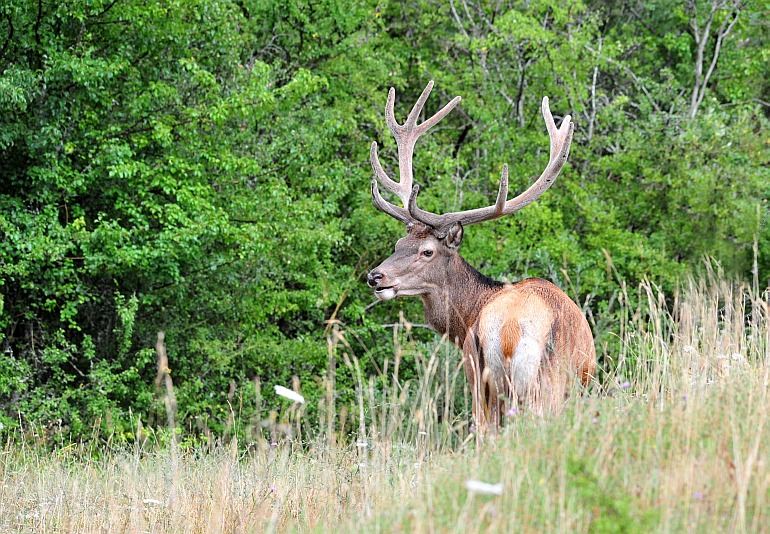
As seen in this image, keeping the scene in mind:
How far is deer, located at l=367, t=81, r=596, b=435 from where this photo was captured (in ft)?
20.6

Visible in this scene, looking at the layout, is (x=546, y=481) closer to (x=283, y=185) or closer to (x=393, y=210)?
(x=393, y=210)

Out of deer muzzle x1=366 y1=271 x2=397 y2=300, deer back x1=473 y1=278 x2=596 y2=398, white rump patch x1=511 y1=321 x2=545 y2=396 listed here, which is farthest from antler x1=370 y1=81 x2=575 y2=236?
white rump patch x1=511 y1=321 x2=545 y2=396

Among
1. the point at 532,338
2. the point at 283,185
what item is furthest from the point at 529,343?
the point at 283,185

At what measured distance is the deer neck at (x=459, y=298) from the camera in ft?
25.5

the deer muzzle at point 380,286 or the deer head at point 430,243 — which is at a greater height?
the deer head at point 430,243

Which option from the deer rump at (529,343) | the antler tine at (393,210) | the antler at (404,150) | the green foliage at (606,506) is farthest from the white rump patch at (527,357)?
the antler at (404,150)

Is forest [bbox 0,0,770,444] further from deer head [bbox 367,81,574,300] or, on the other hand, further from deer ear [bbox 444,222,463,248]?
deer ear [bbox 444,222,463,248]

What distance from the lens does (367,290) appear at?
1530cm

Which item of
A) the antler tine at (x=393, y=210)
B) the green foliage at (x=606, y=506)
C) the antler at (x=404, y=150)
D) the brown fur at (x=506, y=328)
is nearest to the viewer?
the green foliage at (x=606, y=506)

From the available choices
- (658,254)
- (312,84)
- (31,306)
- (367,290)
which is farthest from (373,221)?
(31,306)

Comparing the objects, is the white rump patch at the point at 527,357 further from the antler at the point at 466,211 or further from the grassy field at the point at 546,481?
the antler at the point at 466,211

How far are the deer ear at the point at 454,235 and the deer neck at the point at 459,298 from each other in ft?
0.34

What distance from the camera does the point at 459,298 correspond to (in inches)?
307

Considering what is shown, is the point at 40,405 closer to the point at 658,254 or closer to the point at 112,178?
the point at 112,178
